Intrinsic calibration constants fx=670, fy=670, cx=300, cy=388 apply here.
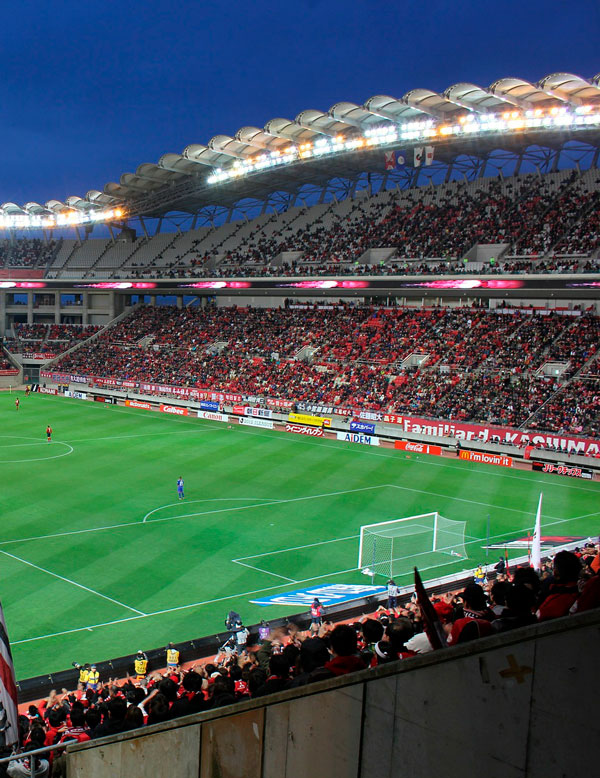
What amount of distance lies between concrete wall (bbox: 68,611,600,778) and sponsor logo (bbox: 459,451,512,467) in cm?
3642

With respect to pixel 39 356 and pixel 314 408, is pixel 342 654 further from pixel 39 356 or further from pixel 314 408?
pixel 39 356

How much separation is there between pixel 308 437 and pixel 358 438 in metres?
3.72

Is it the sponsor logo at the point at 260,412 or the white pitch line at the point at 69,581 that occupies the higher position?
the sponsor logo at the point at 260,412

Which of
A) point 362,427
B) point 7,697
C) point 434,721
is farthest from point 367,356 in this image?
point 434,721

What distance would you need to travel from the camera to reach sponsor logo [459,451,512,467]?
3928cm

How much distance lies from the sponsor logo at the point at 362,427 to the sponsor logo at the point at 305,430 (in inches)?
95.3

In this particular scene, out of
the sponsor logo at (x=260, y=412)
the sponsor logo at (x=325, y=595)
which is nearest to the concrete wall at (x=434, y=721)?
the sponsor logo at (x=325, y=595)

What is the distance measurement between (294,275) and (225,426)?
17.9 metres

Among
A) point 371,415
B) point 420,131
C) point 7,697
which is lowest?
point 371,415

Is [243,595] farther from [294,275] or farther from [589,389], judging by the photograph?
[294,275]

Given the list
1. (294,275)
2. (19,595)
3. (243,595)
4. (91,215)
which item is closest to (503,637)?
(243,595)

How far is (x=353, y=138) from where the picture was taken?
176ft

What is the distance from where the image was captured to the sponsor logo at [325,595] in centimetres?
1928

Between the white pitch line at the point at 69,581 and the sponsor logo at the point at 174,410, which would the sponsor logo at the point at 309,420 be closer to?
the sponsor logo at the point at 174,410
